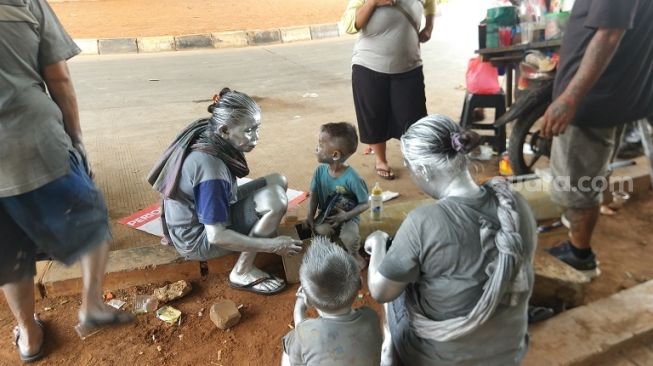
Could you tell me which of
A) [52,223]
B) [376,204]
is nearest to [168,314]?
[52,223]

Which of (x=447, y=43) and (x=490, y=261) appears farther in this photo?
(x=447, y=43)

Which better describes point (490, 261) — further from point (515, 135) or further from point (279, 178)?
point (515, 135)

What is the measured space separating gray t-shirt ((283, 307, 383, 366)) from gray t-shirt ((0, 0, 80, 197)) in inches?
45.5

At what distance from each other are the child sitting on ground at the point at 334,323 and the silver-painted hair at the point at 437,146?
43 centimetres

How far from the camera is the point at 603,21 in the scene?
2217 millimetres

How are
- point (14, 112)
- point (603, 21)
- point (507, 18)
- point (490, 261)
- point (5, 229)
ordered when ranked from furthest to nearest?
point (507, 18) → point (603, 21) → point (5, 229) → point (14, 112) → point (490, 261)

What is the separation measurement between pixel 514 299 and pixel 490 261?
0.16m

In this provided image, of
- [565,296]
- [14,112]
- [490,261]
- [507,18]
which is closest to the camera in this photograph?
[490,261]

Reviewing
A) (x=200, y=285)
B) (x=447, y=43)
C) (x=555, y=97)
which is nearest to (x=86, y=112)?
(x=200, y=285)

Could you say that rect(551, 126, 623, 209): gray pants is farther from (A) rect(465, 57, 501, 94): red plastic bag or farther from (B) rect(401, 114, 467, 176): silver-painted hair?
(A) rect(465, 57, 501, 94): red plastic bag

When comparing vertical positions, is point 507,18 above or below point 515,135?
above

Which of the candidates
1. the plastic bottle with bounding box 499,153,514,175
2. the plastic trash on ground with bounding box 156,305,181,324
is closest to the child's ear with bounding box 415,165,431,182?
the plastic trash on ground with bounding box 156,305,181,324

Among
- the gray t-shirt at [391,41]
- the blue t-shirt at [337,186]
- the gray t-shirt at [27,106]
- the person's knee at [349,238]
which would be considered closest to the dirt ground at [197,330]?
the person's knee at [349,238]

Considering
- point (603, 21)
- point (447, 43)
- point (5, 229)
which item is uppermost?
point (603, 21)
